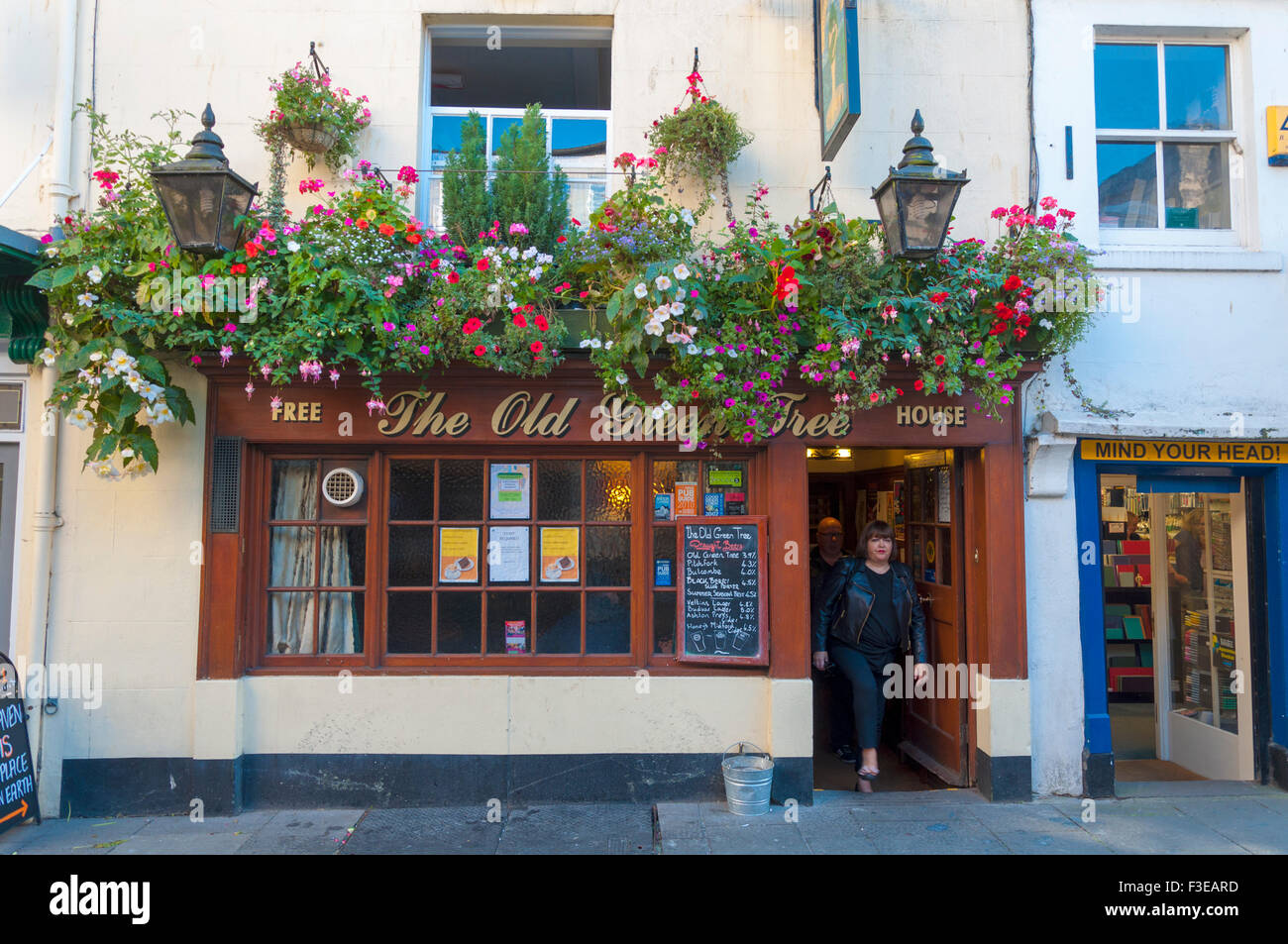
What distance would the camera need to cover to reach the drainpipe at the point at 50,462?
5660 millimetres

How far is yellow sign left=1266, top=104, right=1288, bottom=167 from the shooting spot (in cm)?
624

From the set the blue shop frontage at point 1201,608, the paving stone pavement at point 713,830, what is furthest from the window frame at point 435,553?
the blue shop frontage at point 1201,608

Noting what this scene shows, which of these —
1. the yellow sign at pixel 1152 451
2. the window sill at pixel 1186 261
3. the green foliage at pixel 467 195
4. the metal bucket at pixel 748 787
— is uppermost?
the green foliage at pixel 467 195

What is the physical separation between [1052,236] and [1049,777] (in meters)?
3.64

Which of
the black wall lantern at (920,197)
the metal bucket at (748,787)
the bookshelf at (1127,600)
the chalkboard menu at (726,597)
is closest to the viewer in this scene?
the black wall lantern at (920,197)

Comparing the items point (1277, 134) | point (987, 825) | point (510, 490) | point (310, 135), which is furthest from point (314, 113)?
point (1277, 134)

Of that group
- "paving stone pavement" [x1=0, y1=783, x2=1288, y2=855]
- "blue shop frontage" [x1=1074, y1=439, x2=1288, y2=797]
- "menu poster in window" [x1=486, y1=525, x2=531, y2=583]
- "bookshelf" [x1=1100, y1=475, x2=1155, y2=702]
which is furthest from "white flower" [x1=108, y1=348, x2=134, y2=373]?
"bookshelf" [x1=1100, y1=475, x2=1155, y2=702]

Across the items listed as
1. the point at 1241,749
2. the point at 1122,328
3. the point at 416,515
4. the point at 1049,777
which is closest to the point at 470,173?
the point at 416,515

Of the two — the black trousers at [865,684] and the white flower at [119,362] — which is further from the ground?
the white flower at [119,362]

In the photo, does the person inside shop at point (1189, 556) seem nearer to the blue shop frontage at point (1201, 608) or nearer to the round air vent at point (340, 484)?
the blue shop frontage at point (1201, 608)

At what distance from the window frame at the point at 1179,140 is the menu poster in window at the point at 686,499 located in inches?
137

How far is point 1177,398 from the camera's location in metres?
6.12

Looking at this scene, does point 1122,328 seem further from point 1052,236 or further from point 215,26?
point 215,26

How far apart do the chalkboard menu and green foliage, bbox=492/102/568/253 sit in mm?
2279
